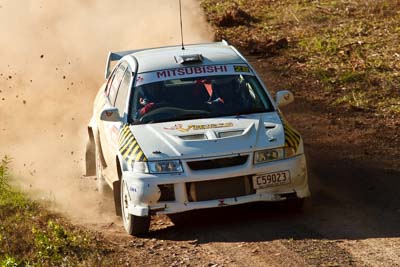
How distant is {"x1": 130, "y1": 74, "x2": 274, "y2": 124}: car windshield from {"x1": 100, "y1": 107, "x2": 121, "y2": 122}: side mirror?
155 mm

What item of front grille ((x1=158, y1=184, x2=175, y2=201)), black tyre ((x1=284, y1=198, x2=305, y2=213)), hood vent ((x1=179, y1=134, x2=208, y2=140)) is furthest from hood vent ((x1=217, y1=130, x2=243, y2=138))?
black tyre ((x1=284, y1=198, x2=305, y2=213))

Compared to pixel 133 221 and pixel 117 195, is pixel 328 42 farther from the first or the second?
pixel 133 221

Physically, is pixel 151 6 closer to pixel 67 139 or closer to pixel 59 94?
pixel 59 94

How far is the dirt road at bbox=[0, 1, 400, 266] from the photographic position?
9.47 m

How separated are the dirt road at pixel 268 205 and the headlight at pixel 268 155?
634mm

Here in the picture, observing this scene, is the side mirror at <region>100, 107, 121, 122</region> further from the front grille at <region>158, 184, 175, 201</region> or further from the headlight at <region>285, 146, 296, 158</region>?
the headlight at <region>285, 146, 296, 158</region>

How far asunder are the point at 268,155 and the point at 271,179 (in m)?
0.23

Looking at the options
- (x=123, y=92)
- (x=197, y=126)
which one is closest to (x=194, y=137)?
(x=197, y=126)

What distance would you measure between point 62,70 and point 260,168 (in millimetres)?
10987

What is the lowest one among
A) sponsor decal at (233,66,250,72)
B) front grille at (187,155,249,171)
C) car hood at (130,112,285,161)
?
front grille at (187,155,249,171)

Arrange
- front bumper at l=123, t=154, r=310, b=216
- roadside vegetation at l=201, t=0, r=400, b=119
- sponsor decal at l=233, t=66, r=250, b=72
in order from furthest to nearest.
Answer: roadside vegetation at l=201, t=0, r=400, b=119 → sponsor decal at l=233, t=66, r=250, b=72 → front bumper at l=123, t=154, r=310, b=216

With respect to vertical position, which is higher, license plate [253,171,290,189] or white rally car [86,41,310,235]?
white rally car [86,41,310,235]

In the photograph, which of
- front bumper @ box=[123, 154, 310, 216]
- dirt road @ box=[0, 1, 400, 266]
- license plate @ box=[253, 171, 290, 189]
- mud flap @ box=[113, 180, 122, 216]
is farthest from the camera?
mud flap @ box=[113, 180, 122, 216]

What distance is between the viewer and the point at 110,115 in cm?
1118
